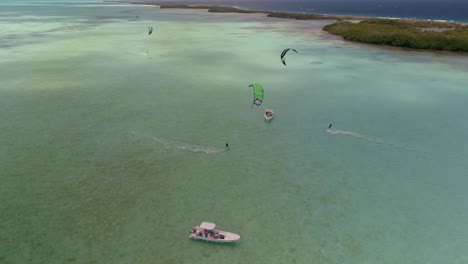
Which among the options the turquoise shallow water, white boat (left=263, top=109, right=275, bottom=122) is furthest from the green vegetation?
white boat (left=263, top=109, right=275, bottom=122)

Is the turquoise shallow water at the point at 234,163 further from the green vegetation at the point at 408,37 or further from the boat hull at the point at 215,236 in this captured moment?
the green vegetation at the point at 408,37

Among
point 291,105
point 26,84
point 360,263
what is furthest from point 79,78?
point 360,263

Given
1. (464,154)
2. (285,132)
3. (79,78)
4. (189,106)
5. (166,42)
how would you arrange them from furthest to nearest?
(166,42) < (79,78) < (189,106) < (285,132) < (464,154)

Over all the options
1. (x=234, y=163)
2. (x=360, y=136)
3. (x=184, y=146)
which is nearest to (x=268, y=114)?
(x=360, y=136)

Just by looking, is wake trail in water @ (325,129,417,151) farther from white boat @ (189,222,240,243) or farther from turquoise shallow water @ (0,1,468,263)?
white boat @ (189,222,240,243)

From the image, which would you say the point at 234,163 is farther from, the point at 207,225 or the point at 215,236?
the point at 215,236

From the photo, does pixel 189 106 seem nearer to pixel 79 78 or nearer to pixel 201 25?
pixel 79 78

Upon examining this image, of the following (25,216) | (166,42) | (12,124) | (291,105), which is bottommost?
(25,216)
